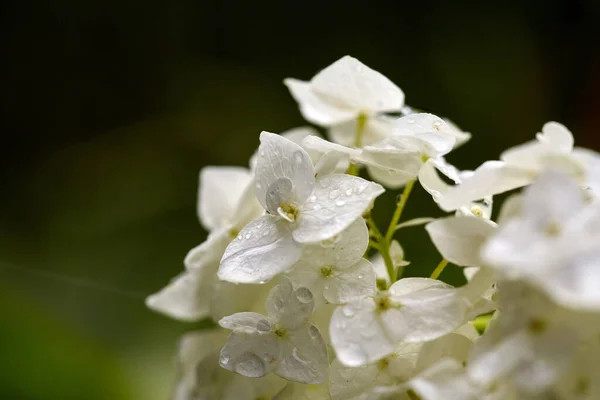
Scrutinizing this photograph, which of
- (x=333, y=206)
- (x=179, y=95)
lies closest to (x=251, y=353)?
(x=333, y=206)

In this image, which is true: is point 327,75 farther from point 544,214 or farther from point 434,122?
point 544,214

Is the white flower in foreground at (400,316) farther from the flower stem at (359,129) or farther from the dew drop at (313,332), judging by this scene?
the flower stem at (359,129)

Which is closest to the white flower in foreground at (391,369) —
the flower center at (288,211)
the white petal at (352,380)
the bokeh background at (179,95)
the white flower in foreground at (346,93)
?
the white petal at (352,380)

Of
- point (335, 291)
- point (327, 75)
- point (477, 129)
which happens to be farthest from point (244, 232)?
point (477, 129)

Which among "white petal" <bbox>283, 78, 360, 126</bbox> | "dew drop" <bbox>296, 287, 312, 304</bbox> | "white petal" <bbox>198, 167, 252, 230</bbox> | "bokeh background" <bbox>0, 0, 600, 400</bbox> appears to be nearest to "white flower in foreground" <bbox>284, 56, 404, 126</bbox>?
"white petal" <bbox>283, 78, 360, 126</bbox>

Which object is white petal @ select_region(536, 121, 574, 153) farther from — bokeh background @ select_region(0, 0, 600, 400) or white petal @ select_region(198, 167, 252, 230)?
bokeh background @ select_region(0, 0, 600, 400)

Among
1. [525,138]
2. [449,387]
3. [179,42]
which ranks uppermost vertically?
[449,387]
